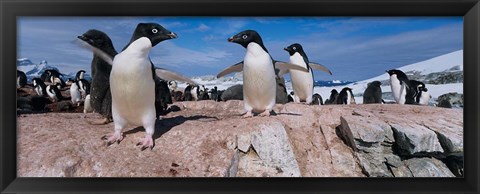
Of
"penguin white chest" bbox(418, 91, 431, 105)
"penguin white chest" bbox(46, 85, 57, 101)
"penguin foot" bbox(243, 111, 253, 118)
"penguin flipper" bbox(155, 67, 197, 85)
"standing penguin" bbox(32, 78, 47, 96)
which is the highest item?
"penguin flipper" bbox(155, 67, 197, 85)

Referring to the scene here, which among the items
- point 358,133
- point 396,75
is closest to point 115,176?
point 358,133

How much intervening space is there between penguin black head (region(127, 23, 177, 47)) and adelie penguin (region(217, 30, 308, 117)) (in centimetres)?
43

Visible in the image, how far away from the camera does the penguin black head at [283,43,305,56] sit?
2781mm

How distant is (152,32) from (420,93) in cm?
199

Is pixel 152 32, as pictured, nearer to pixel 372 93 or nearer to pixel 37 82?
pixel 37 82

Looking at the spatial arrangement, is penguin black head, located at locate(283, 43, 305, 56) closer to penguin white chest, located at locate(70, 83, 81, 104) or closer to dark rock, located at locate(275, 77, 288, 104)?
dark rock, located at locate(275, 77, 288, 104)

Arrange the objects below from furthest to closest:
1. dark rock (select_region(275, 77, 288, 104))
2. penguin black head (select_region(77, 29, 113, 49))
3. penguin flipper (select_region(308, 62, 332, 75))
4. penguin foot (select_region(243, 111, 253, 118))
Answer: dark rock (select_region(275, 77, 288, 104))
penguin foot (select_region(243, 111, 253, 118))
penguin flipper (select_region(308, 62, 332, 75))
penguin black head (select_region(77, 29, 113, 49))

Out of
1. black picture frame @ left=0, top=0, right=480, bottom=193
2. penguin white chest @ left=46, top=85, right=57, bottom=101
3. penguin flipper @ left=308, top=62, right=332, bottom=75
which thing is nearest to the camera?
black picture frame @ left=0, top=0, right=480, bottom=193

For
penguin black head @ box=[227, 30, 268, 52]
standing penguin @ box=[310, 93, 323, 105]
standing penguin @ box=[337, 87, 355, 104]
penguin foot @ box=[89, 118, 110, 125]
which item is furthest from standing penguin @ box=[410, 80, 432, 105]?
penguin foot @ box=[89, 118, 110, 125]

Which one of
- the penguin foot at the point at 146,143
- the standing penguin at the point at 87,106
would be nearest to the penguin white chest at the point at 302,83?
the penguin foot at the point at 146,143

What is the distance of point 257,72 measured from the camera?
9.54ft

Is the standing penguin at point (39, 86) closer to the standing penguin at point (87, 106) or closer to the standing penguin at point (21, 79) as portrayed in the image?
the standing penguin at point (21, 79)

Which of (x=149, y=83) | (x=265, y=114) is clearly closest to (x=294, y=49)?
(x=265, y=114)
